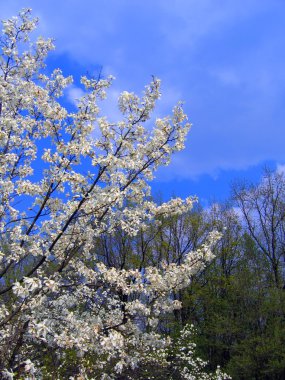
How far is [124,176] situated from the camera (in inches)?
282

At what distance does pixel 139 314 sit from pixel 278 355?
21.7 meters

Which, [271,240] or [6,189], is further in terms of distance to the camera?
[271,240]

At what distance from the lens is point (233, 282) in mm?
32031

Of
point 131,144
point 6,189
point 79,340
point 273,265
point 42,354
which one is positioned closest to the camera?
point 79,340

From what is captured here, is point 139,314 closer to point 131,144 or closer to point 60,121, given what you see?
point 131,144

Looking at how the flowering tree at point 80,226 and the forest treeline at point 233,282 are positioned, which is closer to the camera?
the flowering tree at point 80,226

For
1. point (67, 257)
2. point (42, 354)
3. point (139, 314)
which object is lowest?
point (42, 354)

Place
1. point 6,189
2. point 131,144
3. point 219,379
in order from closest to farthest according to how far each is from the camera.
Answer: point 6,189
point 131,144
point 219,379

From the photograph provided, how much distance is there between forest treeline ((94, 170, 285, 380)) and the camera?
26.7 meters

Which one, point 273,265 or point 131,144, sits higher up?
point 273,265

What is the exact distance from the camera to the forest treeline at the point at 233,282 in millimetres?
26672

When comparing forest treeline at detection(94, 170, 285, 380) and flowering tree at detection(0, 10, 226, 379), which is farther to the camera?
forest treeline at detection(94, 170, 285, 380)

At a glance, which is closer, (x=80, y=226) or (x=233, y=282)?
(x=80, y=226)

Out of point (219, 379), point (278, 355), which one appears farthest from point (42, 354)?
point (278, 355)
